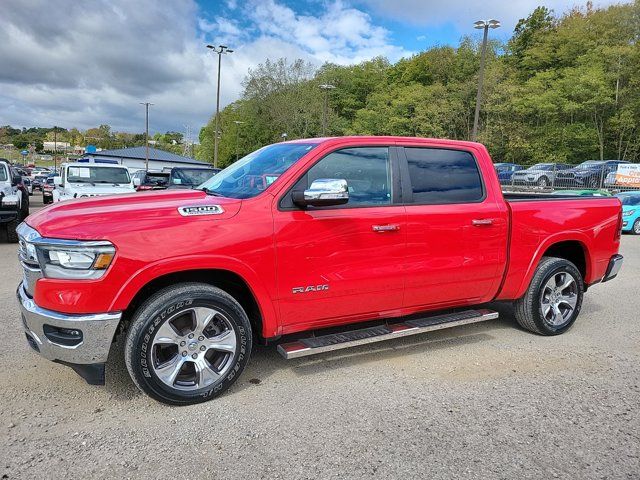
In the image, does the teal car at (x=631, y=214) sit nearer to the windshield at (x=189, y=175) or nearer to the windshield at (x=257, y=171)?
the windshield at (x=189, y=175)

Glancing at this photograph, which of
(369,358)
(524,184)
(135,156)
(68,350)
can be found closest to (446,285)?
(369,358)

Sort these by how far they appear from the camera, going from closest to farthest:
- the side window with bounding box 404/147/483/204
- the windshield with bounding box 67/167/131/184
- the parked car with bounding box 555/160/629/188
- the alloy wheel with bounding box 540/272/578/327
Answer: the side window with bounding box 404/147/483/204, the alloy wheel with bounding box 540/272/578/327, the windshield with bounding box 67/167/131/184, the parked car with bounding box 555/160/629/188

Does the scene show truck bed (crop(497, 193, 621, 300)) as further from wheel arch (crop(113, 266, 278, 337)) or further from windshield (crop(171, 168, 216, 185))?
windshield (crop(171, 168, 216, 185))

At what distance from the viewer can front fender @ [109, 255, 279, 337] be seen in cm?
296

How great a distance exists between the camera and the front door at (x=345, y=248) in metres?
3.40

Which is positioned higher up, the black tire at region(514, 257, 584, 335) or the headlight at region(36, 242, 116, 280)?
the headlight at region(36, 242, 116, 280)

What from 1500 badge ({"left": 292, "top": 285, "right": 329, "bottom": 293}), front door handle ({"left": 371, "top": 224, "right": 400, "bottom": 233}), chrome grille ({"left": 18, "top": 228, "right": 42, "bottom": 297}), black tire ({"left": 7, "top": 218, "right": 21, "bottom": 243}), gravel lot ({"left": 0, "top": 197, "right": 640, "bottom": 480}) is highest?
front door handle ({"left": 371, "top": 224, "right": 400, "bottom": 233})

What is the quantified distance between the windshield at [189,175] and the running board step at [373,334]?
33.1 feet

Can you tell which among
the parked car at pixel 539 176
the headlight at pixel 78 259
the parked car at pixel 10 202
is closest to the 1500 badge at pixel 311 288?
the headlight at pixel 78 259

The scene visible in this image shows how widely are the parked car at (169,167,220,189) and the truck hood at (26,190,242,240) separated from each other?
9898mm

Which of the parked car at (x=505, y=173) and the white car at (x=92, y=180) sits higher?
the parked car at (x=505, y=173)

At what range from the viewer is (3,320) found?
4910 millimetres

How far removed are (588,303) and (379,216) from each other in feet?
13.8

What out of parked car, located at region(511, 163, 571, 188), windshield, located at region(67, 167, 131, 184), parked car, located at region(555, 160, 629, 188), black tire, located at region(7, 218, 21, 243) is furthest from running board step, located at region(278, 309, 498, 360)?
parked car, located at region(511, 163, 571, 188)
